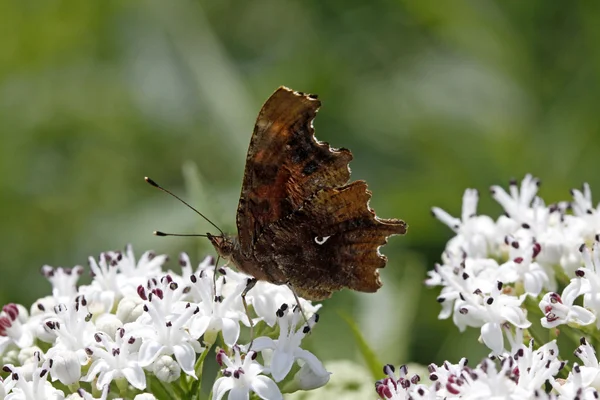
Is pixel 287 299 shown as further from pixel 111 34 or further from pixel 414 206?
pixel 111 34

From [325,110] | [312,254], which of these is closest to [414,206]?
[325,110]

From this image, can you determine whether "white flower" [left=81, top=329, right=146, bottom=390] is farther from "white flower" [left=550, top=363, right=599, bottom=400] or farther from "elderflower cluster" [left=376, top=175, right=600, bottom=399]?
"white flower" [left=550, top=363, right=599, bottom=400]

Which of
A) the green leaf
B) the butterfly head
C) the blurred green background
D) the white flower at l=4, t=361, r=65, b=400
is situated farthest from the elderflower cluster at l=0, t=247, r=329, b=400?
the blurred green background

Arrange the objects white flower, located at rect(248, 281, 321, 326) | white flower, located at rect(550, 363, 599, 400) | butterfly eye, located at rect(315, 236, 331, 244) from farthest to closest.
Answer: butterfly eye, located at rect(315, 236, 331, 244)
white flower, located at rect(248, 281, 321, 326)
white flower, located at rect(550, 363, 599, 400)

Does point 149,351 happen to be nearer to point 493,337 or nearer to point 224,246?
point 224,246

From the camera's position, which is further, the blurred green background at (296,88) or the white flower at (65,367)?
the blurred green background at (296,88)

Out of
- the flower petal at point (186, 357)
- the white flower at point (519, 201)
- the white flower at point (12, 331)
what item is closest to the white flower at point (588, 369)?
the white flower at point (519, 201)

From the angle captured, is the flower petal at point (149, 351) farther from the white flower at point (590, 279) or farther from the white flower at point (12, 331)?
the white flower at point (590, 279)

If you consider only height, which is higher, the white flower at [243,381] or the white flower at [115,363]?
the white flower at [243,381]
